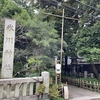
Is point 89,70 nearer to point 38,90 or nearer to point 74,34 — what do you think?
point 74,34

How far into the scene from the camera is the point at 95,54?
404 inches

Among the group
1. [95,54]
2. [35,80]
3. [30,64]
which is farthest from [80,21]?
[35,80]

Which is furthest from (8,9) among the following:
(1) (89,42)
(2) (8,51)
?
(1) (89,42)

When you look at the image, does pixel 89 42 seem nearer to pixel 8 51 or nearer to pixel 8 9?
pixel 8 9

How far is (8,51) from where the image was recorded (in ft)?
22.9

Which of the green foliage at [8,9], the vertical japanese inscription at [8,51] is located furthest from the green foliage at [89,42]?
the vertical japanese inscription at [8,51]

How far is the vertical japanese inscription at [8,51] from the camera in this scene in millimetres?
6812

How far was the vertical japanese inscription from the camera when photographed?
6.81m

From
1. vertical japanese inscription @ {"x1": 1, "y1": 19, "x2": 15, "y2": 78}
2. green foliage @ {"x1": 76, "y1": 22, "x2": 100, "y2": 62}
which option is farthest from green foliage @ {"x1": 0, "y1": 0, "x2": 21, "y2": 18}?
green foliage @ {"x1": 76, "y1": 22, "x2": 100, "y2": 62}

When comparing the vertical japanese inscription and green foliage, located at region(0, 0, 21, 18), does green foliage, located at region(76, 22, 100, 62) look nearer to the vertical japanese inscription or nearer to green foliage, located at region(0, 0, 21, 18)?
green foliage, located at region(0, 0, 21, 18)

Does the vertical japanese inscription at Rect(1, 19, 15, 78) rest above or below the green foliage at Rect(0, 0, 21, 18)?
below

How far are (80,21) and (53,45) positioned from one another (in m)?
4.59

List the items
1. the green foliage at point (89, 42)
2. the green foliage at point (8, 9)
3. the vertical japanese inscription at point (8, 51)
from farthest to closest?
1. the green foliage at point (89, 42)
2. the green foliage at point (8, 9)
3. the vertical japanese inscription at point (8, 51)

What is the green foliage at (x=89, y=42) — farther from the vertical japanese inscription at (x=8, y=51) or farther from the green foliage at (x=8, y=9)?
the vertical japanese inscription at (x=8, y=51)
